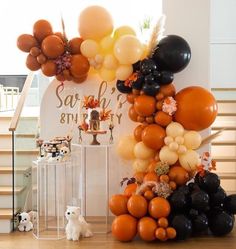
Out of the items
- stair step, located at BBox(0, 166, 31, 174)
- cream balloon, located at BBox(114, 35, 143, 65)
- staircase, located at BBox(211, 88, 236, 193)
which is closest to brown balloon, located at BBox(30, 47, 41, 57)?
cream balloon, located at BBox(114, 35, 143, 65)

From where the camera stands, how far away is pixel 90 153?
14.3 feet

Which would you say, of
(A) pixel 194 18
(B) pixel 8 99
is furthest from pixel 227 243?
(B) pixel 8 99

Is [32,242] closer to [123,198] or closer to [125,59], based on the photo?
[123,198]

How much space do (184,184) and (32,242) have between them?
1.49 m

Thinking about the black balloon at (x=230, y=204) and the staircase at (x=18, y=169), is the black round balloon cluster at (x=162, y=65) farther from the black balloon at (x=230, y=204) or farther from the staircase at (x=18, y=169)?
the staircase at (x=18, y=169)

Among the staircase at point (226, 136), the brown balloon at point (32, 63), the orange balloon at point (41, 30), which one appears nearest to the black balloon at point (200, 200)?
the brown balloon at point (32, 63)

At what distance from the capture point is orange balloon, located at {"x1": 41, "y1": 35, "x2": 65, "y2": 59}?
3912mm

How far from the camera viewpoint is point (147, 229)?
348 cm

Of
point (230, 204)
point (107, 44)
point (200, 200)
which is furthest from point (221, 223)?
point (107, 44)

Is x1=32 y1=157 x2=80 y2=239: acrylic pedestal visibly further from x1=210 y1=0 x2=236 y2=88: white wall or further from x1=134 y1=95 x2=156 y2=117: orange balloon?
x1=210 y1=0 x2=236 y2=88: white wall

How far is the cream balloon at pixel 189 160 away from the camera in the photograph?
12.3ft

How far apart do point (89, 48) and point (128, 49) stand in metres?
0.43

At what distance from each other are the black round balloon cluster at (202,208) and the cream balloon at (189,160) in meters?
0.12

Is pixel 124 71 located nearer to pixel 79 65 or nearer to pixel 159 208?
pixel 79 65
